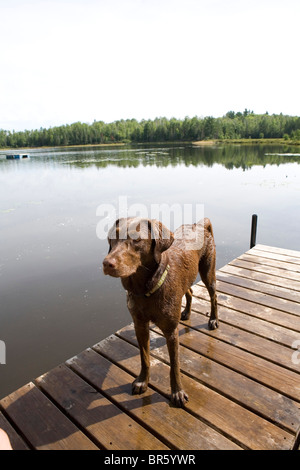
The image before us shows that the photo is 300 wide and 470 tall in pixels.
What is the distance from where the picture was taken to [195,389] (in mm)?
2486

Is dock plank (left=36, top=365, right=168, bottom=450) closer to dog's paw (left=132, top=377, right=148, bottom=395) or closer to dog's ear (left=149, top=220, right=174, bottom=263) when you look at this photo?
dog's paw (left=132, top=377, right=148, bottom=395)

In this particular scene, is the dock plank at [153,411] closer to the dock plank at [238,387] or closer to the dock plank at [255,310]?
the dock plank at [238,387]

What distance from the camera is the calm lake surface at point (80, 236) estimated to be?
494cm

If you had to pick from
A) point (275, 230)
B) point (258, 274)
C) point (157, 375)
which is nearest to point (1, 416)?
point (157, 375)

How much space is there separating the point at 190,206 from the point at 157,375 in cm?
1026

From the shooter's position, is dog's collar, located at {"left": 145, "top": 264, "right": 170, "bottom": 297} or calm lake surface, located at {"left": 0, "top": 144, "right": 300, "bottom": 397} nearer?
dog's collar, located at {"left": 145, "top": 264, "right": 170, "bottom": 297}

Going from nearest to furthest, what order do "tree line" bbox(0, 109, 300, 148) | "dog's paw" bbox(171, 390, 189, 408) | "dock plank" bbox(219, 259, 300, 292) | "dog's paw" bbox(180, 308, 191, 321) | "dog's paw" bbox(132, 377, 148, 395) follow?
"dog's paw" bbox(171, 390, 189, 408)
"dog's paw" bbox(132, 377, 148, 395)
"dog's paw" bbox(180, 308, 191, 321)
"dock plank" bbox(219, 259, 300, 292)
"tree line" bbox(0, 109, 300, 148)

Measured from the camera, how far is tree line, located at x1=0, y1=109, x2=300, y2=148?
81.4 metres

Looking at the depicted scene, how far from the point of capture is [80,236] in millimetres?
8977

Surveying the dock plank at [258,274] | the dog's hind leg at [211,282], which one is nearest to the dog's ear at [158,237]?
the dog's hind leg at [211,282]

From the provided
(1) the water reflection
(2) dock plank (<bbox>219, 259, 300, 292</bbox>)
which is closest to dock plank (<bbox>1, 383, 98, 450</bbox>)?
(2) dock plank (<bbox>219, 259, 300, 292</bbox>)

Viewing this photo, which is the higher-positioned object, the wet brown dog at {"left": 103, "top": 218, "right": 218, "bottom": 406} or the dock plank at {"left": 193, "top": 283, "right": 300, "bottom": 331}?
the wet brown dog at {"left": 103, "top": 218, "right": 218, "bottom": 406}

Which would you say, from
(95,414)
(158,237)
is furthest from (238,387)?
(158,237)

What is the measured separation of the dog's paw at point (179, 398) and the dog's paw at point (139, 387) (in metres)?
0.28
